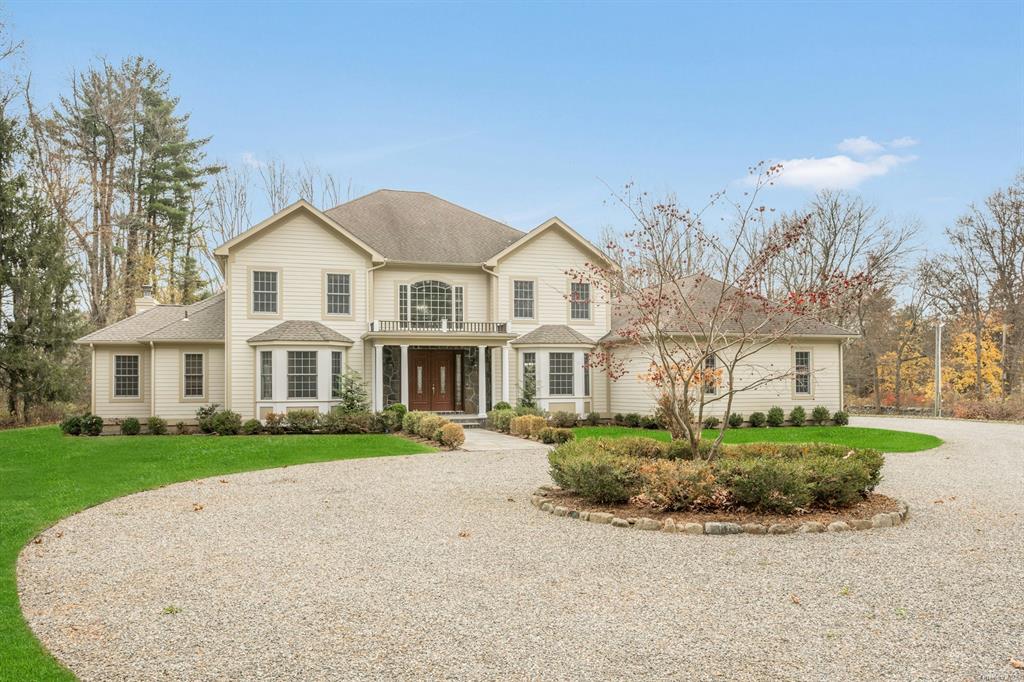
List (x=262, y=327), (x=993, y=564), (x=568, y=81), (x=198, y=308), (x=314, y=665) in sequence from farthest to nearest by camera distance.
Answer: (x=198, y=308) → (x=262, y=327) → (x=568, y=81) → (x=993, y=564) → (x=314, y=665)

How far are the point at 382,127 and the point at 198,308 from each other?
30.3ft

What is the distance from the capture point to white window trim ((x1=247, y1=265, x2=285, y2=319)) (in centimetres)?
2472

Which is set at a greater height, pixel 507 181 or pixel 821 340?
pixel 507 181

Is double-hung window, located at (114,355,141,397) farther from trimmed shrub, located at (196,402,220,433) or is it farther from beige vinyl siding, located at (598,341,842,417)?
beige vinyl siding, located at (598,341,842,417)

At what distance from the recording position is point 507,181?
102 ft

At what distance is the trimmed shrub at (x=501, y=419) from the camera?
936 inches

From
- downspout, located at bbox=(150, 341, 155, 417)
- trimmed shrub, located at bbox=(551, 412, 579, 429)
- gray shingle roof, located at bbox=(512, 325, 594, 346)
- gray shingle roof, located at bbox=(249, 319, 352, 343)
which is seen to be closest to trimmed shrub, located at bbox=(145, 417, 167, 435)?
downspout, located at bbox=(150, 341, 155, 417)

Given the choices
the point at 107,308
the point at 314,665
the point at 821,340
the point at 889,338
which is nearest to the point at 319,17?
the point at 314,665

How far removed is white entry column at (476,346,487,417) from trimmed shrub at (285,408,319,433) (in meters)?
5.91

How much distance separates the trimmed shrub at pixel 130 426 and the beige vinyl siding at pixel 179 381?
1.36 m

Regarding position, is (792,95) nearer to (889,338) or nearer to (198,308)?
(198,308)

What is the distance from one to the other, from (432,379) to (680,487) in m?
18.3

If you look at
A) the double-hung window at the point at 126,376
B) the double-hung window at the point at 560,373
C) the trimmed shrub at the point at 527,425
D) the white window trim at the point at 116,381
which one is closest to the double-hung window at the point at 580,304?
the double-hung window at the point at 560,373

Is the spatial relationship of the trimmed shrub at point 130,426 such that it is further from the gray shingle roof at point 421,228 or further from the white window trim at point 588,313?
the white window trim at point 588,313
